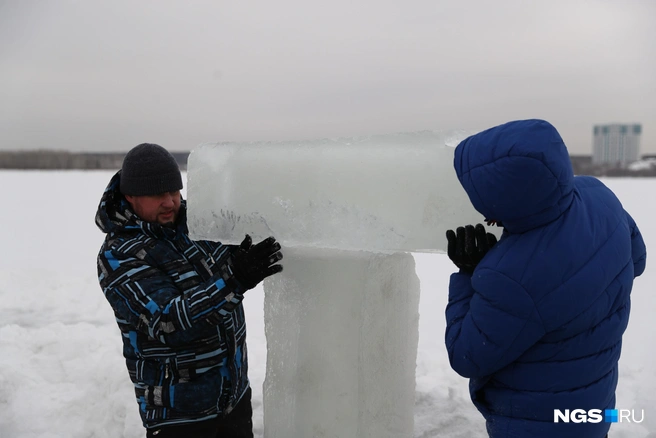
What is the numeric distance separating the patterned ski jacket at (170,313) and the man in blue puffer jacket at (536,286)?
0.83m

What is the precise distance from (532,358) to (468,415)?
2.05m

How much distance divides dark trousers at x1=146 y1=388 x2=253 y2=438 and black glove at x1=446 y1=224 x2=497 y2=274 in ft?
3.83

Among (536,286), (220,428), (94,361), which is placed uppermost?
(536,286)

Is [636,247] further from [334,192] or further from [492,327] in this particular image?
[334,192]

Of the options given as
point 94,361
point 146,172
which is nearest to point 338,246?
point 146,172

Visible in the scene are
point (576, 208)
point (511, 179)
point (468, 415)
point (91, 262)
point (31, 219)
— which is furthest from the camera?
point (31, 219)

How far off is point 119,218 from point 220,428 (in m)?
0.91

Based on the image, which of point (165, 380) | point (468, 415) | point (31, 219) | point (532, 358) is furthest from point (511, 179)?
point (31, 219)

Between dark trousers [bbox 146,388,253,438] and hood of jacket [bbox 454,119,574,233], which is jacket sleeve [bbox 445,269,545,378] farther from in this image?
dark trousers [bbox 146,388,253,438]

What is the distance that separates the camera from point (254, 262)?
1.79 meters

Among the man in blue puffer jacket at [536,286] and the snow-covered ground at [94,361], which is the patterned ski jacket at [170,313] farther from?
the snow-covered ground at [94,361]

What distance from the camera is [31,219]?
10453mm

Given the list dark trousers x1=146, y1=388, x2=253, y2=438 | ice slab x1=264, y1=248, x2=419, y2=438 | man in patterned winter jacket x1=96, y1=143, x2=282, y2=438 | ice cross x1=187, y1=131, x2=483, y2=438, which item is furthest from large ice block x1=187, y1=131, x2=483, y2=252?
dark trousers x1=146, y1=388, x2=253, y2=438

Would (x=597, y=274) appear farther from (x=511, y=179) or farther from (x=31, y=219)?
(x=31, y=219)
